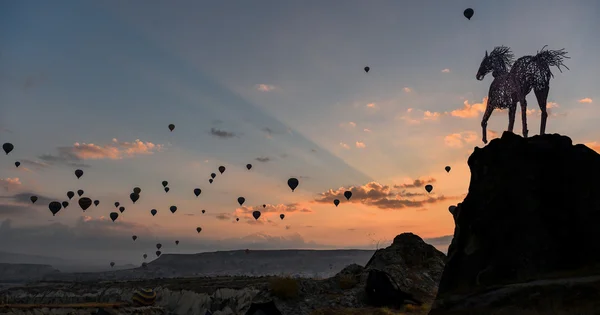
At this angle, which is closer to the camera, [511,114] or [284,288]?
[511,114]

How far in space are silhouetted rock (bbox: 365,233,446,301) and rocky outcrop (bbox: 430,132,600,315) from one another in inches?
665

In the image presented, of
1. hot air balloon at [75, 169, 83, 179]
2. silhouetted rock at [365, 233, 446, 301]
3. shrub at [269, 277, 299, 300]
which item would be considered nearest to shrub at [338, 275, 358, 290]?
silhouetted rock at [365, 233, 446, 301]

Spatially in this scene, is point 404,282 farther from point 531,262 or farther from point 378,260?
point 531,262

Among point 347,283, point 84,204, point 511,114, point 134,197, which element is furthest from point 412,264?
point 134,197

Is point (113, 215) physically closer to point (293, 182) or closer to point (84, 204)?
point (84, 204)

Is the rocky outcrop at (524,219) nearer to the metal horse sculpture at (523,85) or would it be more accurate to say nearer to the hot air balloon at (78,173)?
the metal horse sculpture at (523,85)

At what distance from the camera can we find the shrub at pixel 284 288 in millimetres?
26500

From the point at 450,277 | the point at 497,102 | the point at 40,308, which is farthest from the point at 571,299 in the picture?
the point at 40,308

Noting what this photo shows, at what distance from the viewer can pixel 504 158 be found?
506 inches

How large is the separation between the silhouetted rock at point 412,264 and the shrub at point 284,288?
723cm

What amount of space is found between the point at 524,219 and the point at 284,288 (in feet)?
57.7

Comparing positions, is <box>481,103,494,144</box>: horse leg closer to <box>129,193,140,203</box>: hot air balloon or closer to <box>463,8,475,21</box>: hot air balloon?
<box>463,8,475,21</box>: hot air balloon

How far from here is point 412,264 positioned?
34.5m

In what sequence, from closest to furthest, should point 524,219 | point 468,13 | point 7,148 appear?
point 524,219
point 468,13
point 7,148
